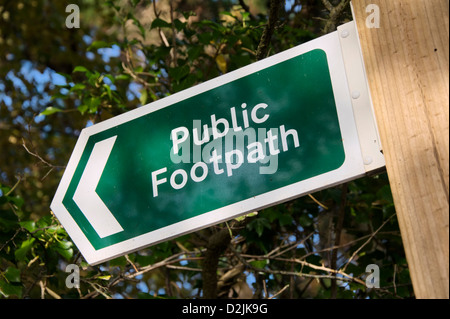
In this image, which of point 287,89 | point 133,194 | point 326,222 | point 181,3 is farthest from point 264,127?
point 181,3

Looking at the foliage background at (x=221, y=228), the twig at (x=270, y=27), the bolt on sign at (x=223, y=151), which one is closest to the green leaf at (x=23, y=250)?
the foliage background at (x=221, y=228)

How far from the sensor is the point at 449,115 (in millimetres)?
1050

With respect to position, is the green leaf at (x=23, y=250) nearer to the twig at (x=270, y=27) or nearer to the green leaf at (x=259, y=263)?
the green leaf at (x=259, y=263)

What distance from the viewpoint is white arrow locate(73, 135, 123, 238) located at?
4.92 feet

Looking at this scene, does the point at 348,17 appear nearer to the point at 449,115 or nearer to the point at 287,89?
the point at 287,89

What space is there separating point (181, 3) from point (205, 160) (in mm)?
4098

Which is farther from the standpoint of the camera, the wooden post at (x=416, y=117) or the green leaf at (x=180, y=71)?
the green leaf at (x=180, y=71)

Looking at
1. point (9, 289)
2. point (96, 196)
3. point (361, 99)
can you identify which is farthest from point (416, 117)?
point (9, 289)

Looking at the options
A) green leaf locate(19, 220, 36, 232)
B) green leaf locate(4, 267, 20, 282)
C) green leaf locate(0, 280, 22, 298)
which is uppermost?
green leaf locate(19, 220, 36, 232)

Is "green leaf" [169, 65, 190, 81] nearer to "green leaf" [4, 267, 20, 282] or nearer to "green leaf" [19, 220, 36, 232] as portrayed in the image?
"green leaf" [19, 220, 36, 232]

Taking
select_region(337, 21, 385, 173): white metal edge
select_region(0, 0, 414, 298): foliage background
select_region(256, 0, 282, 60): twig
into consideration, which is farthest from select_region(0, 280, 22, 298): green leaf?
select_region(337, 21, 385, 173): white metal edge

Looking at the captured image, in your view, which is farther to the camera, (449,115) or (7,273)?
(7,273)

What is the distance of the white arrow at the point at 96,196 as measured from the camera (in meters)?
1.50
